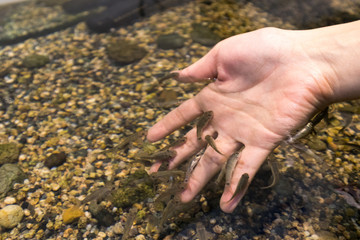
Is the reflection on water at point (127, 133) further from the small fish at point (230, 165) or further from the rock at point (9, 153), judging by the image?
the small fish at point (230, 165)

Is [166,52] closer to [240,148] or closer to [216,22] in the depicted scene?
[216,22]

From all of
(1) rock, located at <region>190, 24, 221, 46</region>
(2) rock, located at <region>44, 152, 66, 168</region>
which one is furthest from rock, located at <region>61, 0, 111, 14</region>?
(2) rock, located at <region>44, 152, 66, 168</region>

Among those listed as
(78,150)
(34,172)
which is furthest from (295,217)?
(34,172)

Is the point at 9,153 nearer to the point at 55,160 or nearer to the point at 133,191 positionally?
the point at 55,160

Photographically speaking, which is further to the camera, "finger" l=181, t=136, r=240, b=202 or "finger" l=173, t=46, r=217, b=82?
"finger" l=173, t=46, r=217, b=82

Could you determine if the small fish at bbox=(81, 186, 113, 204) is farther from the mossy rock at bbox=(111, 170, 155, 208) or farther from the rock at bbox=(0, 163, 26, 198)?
the rock at bbox=(0, 163, 26, 198)

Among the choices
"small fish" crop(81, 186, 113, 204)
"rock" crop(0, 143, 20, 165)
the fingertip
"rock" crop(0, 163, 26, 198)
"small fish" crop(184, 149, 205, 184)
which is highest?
"small fish" crop(184, 149, 205, 184)

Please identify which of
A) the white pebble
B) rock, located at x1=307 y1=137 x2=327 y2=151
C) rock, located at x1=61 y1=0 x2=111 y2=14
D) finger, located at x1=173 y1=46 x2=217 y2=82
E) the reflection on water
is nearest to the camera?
finger, located at x1=173 y1=46 x2=217 y2=82
